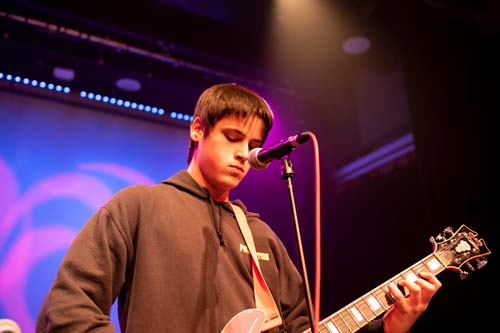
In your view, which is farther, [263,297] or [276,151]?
[263,297]

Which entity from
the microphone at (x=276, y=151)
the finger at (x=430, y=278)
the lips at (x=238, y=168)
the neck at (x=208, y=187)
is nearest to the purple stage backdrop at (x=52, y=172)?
the neck at (x=208, y=187)

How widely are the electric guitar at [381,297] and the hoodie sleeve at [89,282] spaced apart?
17.4 inches

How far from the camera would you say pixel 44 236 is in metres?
3.86

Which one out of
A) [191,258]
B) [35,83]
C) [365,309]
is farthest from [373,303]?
[35,83]

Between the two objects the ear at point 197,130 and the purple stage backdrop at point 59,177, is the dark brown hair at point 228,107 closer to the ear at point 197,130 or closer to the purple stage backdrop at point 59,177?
the ear at point 197,130

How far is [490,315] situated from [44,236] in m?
3.69

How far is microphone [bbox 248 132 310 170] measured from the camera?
1410mm

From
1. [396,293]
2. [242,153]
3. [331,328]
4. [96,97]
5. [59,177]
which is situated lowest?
[331,328]

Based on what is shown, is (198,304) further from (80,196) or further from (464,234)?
(80,196)

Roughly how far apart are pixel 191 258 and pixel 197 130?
720mm

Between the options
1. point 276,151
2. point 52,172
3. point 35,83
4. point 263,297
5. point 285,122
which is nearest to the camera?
point 276,151

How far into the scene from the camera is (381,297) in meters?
1.95

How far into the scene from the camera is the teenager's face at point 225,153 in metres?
1.98

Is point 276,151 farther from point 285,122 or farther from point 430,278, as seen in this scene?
point 285,122
